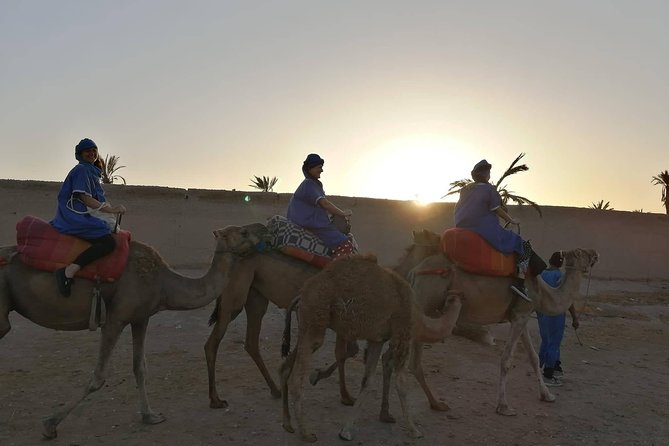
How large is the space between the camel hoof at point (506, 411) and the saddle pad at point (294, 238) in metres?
2.69

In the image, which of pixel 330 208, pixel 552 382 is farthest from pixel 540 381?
pixel 330 208

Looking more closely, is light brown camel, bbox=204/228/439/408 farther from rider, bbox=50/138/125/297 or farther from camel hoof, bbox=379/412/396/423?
rider, bbox=50/138/125/297

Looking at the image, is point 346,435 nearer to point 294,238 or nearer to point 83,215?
point 294,238

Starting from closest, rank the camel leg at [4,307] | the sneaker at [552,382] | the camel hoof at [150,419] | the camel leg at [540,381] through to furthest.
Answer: the camel leg at [4,307]
the camel hoof at [150,419]
the camel leg at [540,381]
the sneaker at [552,382]

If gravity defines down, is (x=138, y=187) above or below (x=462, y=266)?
above

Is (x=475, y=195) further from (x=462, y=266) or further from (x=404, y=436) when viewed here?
(x=404, y=436)

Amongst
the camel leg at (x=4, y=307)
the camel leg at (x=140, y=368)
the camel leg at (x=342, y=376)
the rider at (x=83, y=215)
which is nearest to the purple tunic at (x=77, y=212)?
the rider at (x=83, y=215)

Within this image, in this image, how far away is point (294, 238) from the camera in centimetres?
634

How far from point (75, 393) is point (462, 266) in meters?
4.91

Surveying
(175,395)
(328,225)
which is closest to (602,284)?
(328,225)

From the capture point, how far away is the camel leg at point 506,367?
6094 mm

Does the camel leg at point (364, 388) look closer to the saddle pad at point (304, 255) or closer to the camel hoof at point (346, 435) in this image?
the camel hoof at point (346, 435)

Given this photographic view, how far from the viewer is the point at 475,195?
259 inches

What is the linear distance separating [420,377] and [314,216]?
2.31 meters
